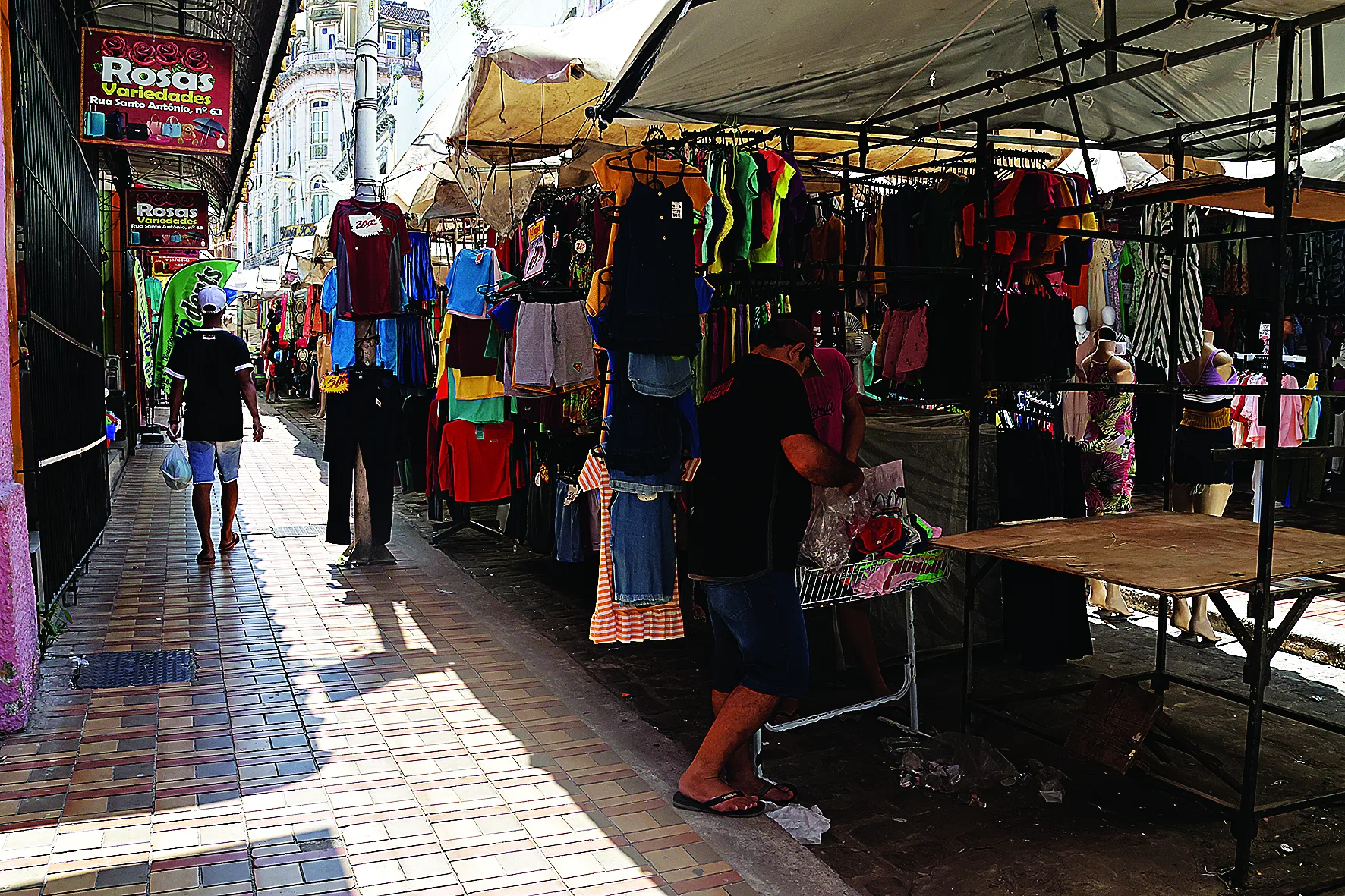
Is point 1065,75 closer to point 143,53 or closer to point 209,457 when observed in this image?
point 209,457

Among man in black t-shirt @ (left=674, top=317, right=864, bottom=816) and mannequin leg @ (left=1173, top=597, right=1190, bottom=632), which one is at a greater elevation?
man in black t-shirt @ (left=674, top=317, right=864, bottom=816)

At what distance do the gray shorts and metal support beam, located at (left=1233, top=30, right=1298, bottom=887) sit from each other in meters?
4.31

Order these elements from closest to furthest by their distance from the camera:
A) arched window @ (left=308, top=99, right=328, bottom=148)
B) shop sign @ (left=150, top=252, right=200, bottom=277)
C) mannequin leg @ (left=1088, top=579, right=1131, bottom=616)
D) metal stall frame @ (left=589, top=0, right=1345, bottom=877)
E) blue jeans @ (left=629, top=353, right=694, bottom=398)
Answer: metal stall frame @ (left=589, top=0, right=1345, bottom=877) → blue jeans @ (left=629, top=353, right=694, bottom=398) → mannequin leg @ (left=1088, top=579, right=1131, bottom=616) → shop sign @ (left=150, top=252, right=200, bottom=277) → arched window @ (left=308, top=99, right=328, bottom=148)

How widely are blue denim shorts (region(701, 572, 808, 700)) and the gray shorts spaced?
3.22 metres

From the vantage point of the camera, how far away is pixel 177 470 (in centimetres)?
872

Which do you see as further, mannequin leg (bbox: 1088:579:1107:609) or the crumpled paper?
mannequin leg (bbox: 1088:579:1107:609)

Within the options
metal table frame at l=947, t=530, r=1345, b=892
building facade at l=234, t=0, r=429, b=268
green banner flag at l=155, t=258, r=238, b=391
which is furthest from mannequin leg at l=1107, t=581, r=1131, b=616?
building facade at l=234, t=0, r=429, b=268

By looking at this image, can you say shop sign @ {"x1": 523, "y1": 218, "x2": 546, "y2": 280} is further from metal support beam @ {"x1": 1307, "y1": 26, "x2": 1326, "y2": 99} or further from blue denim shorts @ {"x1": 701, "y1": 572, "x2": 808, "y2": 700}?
metal support beam @ {"x1": 1307, "y1": 26, "x2": 1326, "y2": 99}

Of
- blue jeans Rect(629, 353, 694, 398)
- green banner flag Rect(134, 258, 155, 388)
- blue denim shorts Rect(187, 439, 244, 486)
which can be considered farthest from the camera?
green banner flag Rect(134, 258, 155, 388)

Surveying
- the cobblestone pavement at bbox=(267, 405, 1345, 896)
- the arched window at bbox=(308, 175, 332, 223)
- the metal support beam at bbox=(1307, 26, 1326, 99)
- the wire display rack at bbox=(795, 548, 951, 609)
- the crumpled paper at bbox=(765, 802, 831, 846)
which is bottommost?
the cobblestone pavement at bbox=(267, 405, 1345, 896)

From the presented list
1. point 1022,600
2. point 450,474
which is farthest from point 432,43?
point 1022,600

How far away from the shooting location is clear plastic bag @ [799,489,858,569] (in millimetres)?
4867

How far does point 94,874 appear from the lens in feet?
12.1

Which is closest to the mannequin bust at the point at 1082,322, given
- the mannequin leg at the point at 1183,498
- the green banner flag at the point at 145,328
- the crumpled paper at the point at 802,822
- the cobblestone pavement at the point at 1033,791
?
the mannequin leg at the point at 1183,498
